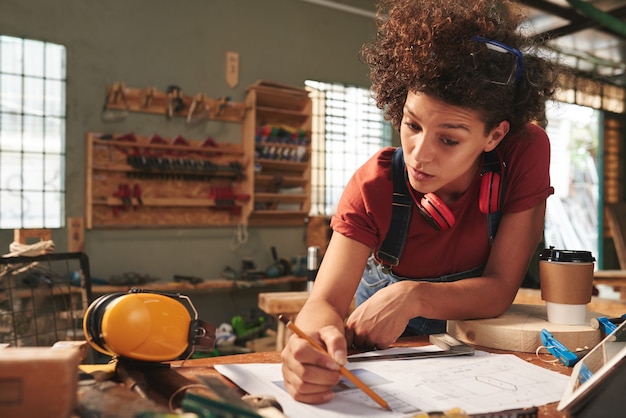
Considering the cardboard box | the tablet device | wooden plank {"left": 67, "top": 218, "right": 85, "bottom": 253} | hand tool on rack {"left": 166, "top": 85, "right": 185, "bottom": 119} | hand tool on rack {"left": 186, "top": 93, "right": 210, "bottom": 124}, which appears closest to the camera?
the cardboard box

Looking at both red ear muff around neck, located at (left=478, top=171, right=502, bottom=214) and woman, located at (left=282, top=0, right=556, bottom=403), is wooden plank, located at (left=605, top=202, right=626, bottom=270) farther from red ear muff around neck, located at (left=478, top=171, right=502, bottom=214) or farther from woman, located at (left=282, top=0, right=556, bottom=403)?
red ear muff around neck, located at (left=478, top=171, right=502, bottom=214)

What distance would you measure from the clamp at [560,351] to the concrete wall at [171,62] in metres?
3.64

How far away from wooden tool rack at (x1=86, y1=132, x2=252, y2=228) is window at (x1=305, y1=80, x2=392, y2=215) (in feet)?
3.13

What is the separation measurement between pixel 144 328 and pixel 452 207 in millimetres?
904

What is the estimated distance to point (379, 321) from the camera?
113 cm

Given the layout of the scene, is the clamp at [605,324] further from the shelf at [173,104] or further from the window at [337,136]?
the window at [337,136]

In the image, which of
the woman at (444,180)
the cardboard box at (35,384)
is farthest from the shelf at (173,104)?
the cardboard box at (35,384)

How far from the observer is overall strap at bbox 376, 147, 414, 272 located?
141 cm

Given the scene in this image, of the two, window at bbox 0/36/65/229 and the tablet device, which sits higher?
window at bbox 0/36/65/229

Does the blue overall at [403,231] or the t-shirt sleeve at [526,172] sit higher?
the t-shirt sleeve at [526,172]

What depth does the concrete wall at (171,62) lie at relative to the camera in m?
3.98

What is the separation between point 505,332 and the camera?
1.16 meters

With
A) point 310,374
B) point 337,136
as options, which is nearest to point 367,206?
point 310,374

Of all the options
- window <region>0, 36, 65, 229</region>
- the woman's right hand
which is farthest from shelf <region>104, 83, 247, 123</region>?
the woman's right hand
